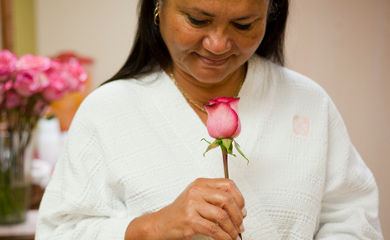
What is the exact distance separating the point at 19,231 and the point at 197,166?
93 centimetres

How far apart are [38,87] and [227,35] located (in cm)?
95

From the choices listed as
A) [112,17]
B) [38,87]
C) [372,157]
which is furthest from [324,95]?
[112,17]

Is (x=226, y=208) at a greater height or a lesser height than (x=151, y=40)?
lesser

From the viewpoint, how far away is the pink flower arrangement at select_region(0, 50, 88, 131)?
1.76 metres

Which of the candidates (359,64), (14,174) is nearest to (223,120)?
(359,64)

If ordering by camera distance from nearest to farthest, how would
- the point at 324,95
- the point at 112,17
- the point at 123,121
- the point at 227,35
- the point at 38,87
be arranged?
1. the point at 227,35
2. the point at 123,121
3. the point at 324,95
4. the point at 38,87
5. the point at 112,17

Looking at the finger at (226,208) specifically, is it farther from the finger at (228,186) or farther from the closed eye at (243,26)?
the closed eye at (243,26)

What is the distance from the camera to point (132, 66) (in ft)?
4.17

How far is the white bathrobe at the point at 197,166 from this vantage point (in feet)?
3.68

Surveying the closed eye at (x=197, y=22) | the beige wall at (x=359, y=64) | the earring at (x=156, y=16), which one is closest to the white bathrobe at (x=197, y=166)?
the earring at (x=156, y=16)

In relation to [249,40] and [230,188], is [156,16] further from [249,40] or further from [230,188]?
[230,188]

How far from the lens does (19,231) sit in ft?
5.95

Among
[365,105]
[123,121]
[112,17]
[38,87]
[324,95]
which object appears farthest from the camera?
[112,17]

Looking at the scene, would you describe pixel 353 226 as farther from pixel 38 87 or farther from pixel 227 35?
pixel 38 87
